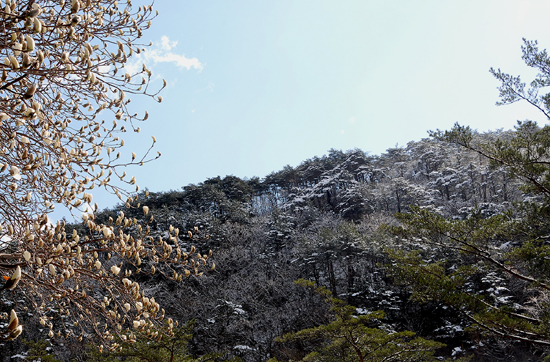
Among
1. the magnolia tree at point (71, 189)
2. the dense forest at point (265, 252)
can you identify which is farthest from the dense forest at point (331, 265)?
the magnolia tree at point (71, 189)

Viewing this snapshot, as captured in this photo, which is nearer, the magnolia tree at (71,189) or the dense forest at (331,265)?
the magnolia tree at (71,189)

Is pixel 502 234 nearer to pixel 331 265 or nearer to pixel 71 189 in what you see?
pixel 71 189

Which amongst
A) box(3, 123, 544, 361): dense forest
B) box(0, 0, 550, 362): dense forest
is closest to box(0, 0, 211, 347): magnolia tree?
box(0, 0, 550, 362): dense forest

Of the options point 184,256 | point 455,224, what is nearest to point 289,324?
point 455,224

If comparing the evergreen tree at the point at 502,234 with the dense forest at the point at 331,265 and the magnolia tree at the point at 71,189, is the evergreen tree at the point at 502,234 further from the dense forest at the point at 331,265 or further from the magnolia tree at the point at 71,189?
the magnolia tree at the point at 71,189

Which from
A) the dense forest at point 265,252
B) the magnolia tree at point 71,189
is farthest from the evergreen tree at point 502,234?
the magnolia tree at point 71,189

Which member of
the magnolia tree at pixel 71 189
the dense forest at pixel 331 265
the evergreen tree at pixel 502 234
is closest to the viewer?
the magnolia tree at pixel 71 189

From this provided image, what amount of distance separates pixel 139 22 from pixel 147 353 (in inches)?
272

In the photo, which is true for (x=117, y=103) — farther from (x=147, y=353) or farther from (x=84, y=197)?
(x=147, y=353)

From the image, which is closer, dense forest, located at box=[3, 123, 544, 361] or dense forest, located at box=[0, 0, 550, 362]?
dense forest, located at box=[0, 0, 550, 362]

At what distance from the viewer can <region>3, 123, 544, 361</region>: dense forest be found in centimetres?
1004

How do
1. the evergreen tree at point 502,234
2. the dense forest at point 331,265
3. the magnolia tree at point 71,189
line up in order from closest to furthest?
the magnolia tree at point 71,189
the evergreen tree at point 502,234
the dense forest at point 331,265

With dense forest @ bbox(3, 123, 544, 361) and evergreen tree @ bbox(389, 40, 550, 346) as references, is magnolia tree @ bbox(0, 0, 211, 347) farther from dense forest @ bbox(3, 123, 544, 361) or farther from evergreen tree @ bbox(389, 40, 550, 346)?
evergreen tree @ bbox(389, 40, 550, 346)

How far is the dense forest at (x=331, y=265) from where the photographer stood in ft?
32.9
